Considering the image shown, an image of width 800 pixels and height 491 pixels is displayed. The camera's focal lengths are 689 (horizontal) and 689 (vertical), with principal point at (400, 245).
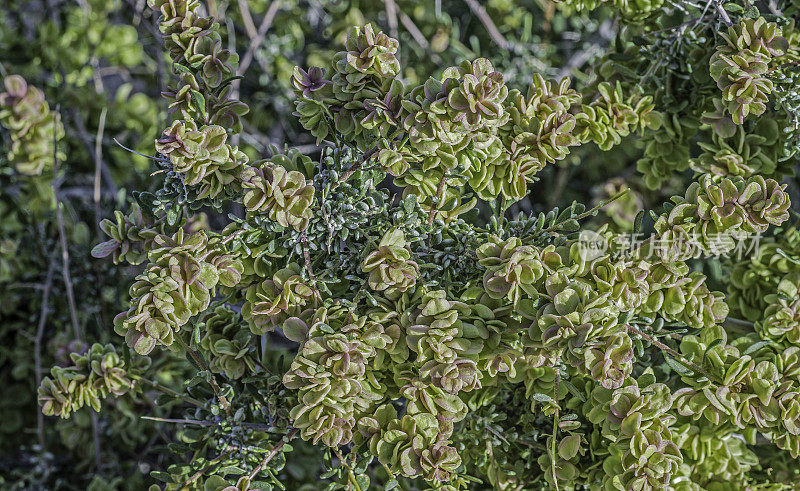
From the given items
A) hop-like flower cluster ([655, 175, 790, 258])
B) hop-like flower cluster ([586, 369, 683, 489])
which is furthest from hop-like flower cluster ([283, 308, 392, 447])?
hop-like flower cluster ([655, 175, 790, 258])

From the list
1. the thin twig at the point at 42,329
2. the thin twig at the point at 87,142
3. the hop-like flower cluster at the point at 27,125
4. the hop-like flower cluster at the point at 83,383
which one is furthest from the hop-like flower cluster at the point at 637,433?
the thin twig at the point at 87,142

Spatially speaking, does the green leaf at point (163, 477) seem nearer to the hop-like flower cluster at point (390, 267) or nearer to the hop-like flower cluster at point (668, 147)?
the hop-like flower cluster at point (390, 267)

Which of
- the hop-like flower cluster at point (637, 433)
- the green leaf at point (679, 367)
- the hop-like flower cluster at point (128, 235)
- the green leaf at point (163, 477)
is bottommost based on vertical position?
the green leaf at point (163, 477)

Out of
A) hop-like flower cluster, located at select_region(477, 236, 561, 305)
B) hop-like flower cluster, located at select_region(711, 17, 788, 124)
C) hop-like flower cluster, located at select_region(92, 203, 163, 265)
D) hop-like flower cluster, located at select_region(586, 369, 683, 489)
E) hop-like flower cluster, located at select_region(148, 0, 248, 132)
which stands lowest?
hop-like flower cluster, located at select_region(586, 369, 683, 489)

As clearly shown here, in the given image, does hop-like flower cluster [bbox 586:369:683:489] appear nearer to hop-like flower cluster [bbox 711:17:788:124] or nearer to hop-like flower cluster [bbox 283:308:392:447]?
hop-like flower cluster [bbox 283:308:392:447]

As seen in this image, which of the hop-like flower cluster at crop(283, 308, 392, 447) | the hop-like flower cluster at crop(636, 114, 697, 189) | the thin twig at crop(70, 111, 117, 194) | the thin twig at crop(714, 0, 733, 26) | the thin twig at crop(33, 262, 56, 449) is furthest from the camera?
the thin twig at crop(70, 111, 117, 194)

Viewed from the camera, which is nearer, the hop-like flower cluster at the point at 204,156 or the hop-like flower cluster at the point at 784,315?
the hop-like flower cluster at the point at 204,156

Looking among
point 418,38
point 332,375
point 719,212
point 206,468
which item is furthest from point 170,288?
point 418,38
